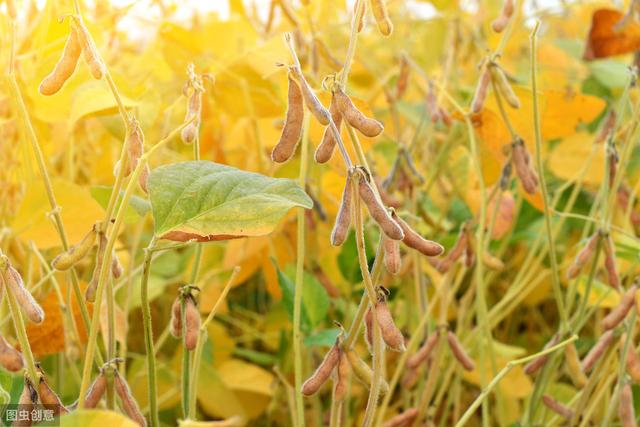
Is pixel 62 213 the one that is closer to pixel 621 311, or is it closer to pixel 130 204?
pixel 130 204

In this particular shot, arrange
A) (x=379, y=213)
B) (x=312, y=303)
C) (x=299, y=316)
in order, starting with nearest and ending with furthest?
1. (x=379, y=213)
2. (x=299, y=316)
3. (x=312, y=303)

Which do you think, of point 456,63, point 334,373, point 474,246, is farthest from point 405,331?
point 456,63

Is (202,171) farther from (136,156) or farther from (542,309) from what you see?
(542,309)

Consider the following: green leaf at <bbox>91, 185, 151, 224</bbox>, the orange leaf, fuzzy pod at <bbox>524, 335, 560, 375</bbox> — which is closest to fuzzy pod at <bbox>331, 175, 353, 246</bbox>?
green leaf at <bbox>91, 185, 151, 224</bbox>

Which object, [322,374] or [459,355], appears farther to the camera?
[459,355]

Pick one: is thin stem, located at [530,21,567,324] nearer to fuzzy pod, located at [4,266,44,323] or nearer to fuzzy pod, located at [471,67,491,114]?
fuzzy pod, located at [471,67,491,114]

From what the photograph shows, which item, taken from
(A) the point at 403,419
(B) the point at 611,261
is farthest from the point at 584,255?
(A) the point at 403,419
